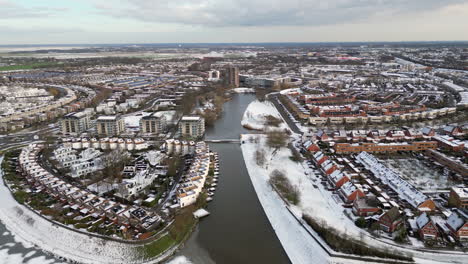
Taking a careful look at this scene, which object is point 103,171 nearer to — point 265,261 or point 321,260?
point 265,261

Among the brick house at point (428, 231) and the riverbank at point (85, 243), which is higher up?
the brick house at point (428, 231)

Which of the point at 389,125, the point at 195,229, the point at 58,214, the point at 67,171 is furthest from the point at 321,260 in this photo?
the point at 389,125

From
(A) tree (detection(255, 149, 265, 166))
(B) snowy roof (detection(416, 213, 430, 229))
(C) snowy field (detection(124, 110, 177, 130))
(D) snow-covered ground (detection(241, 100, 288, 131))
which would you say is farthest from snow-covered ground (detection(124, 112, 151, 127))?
(B) snowy roof (detection(416, 213, 430, 229))

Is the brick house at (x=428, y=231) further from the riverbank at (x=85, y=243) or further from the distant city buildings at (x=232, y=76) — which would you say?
the distant city buildings at (x=232, y=76)

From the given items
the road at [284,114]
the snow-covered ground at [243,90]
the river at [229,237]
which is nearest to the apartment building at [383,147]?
the road at [284,114]

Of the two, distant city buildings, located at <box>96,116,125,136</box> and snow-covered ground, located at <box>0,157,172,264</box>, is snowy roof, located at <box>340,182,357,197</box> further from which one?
distant city buildings, located at <box>96,116,125,136</box>

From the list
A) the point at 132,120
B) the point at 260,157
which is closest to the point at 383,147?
the point at 260,157

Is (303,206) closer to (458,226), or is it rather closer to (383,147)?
(458,226)
